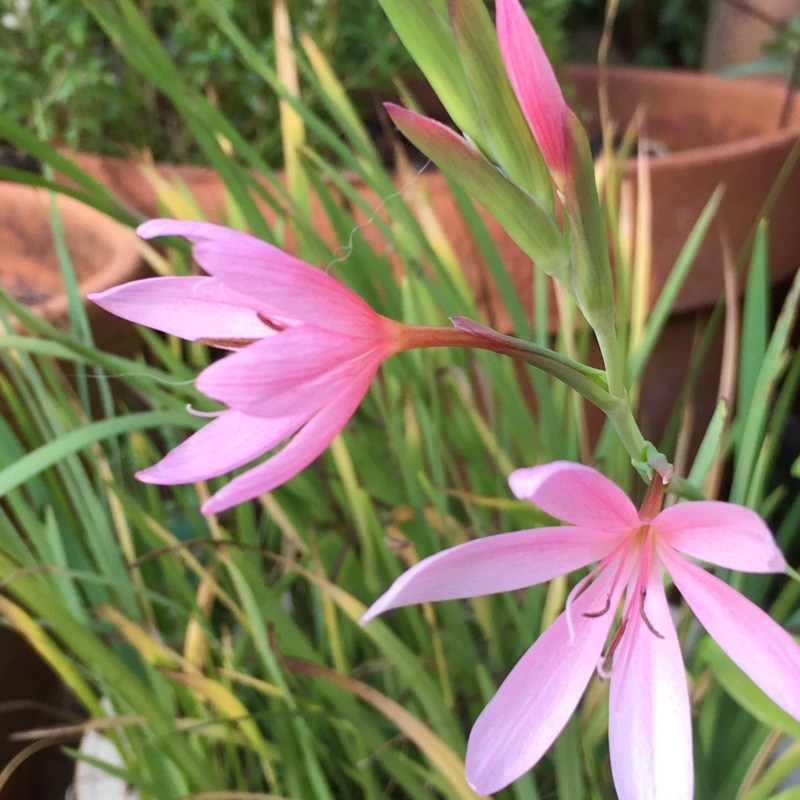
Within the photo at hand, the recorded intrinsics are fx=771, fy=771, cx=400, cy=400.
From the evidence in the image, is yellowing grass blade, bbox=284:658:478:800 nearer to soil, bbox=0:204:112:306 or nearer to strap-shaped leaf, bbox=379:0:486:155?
strap-shaped leaf, bbox=379:0:486:155

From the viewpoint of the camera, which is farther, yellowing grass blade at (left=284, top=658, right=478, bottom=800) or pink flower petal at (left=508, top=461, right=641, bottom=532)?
yellowing grass blade at (left=284, top=658, right=478, bottom=800)

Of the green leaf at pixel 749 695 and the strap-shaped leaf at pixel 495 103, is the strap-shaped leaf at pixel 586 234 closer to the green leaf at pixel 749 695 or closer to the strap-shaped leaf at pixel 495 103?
the strap-shaped leaf at pixel 495 103

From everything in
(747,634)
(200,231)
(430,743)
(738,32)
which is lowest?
(430,743)

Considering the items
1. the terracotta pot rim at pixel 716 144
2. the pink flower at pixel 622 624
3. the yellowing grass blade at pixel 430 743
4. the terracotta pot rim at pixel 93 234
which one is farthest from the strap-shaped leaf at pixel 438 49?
the terracotta pot rim at pixel 716 144

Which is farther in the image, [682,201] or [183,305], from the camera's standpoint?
[682,201]

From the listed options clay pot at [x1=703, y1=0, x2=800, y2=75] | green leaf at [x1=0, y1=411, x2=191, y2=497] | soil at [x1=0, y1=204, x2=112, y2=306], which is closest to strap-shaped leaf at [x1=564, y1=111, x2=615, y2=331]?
green leaf at [x1=0, y1=411, x2=191, y2=497]

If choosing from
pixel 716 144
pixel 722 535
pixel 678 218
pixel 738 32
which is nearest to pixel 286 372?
pixel 722 535

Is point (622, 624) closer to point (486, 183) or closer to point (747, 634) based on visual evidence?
point (747, 634)
